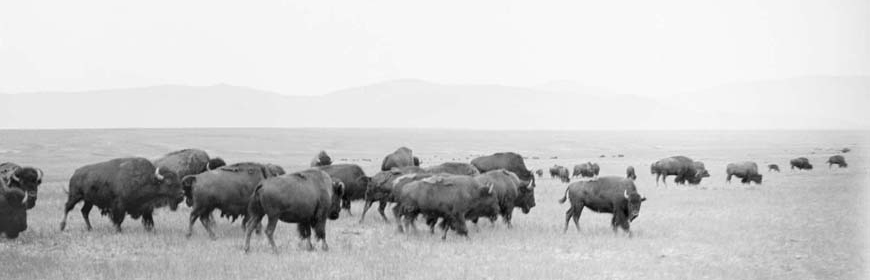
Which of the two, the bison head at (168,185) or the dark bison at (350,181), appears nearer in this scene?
the bison head at (168,185)

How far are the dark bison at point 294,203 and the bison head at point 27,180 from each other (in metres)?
5.88

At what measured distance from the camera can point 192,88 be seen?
16000cm

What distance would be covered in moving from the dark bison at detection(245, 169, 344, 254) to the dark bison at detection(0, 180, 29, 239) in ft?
13.2

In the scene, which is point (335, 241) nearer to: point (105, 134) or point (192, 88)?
point (105, 134)

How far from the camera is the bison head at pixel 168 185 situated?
13758 millimetres

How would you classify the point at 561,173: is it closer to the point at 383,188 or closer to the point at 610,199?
the point at 383,188

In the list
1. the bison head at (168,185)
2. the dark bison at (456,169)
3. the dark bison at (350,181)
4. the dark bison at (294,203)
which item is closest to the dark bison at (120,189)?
the bison head at (168,185)

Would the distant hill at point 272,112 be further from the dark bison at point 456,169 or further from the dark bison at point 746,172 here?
the dark bison at point 456,169

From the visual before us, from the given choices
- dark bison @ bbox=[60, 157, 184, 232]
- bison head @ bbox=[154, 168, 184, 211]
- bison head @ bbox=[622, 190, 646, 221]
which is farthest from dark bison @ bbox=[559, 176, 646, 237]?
dark bison @ bbox=[60, 157, 184, 232]

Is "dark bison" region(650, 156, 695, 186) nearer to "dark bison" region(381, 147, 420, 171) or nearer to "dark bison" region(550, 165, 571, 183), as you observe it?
"dark bison" region(550, 165, 571, 183)

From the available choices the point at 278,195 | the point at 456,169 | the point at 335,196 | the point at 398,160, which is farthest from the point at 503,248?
the point at 398,160

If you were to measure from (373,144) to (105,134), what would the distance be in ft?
121

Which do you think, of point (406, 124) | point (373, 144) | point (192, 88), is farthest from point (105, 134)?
point (406, 124)

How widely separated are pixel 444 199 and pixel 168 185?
5577 millimetres
